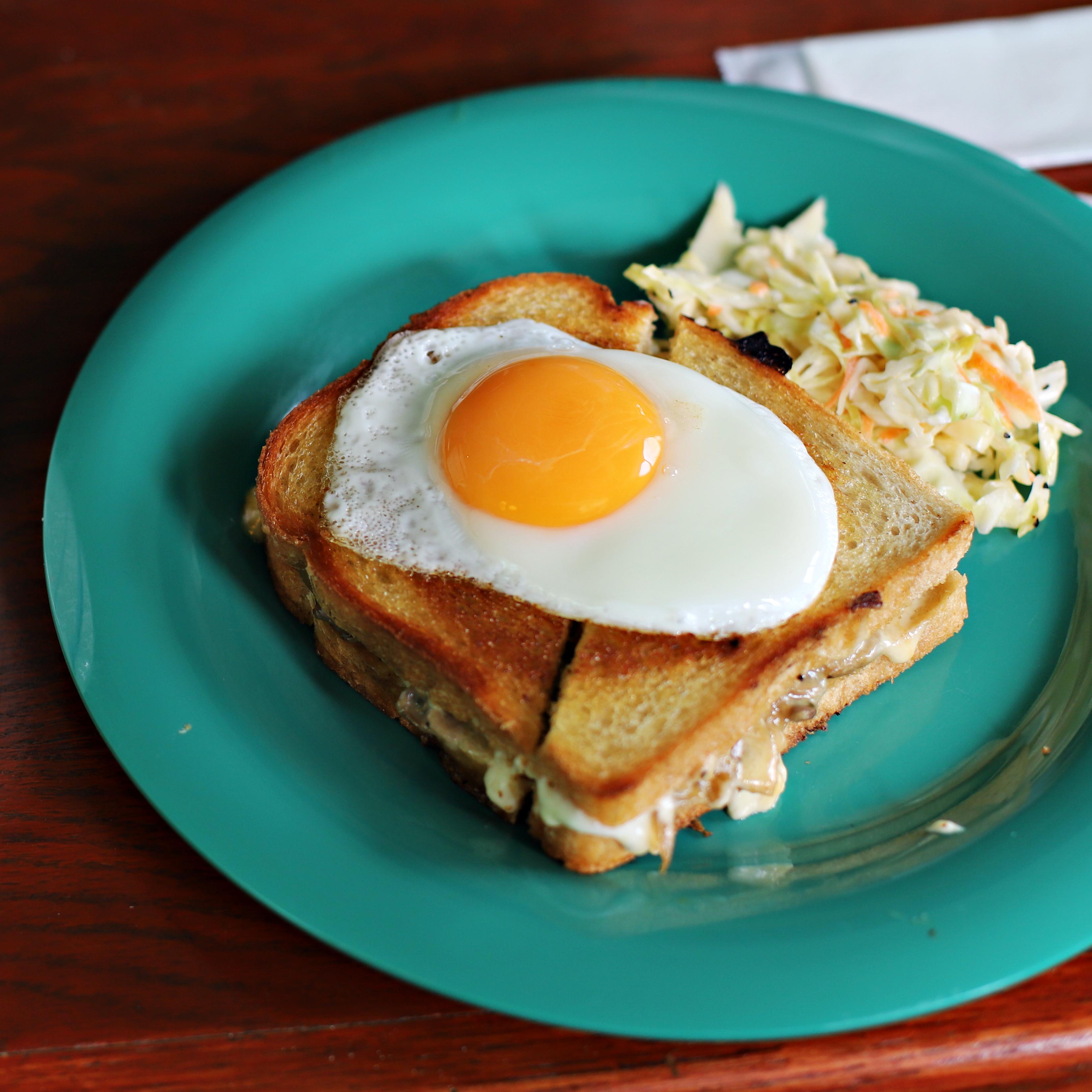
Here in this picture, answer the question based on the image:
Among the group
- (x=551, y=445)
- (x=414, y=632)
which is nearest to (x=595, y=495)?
(x=551, y=445)

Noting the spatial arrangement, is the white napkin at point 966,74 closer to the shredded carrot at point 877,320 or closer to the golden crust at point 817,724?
the shredded carrot at point 877,320

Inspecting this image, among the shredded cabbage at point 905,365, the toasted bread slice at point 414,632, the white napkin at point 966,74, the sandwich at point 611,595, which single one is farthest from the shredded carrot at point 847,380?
the white napkin at point 966,74

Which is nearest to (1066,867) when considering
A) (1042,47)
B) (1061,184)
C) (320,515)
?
(320,515)

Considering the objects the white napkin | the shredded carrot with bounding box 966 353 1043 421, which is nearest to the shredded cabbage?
the shredded carrot with bounding box 966 353 1043 421

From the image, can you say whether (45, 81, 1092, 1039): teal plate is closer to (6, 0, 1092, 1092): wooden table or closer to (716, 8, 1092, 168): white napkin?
(6, 0, 1092, 1092): wooden table

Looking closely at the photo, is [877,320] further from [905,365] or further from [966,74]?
[966,74]

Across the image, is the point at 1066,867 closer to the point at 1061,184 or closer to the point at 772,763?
the point at 772,763
